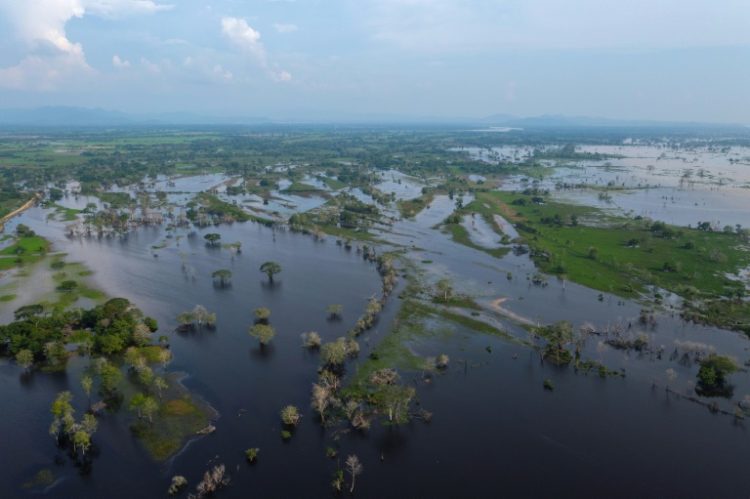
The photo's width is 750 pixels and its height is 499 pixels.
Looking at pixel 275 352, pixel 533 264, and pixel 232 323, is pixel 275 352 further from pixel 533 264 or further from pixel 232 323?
pixel 533 264

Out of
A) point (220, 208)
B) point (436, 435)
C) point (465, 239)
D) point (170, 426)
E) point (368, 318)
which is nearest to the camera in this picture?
point (436, 435)

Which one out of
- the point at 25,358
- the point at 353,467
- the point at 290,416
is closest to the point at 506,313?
the point at 290,416

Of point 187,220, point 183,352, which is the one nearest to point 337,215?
point 187,220

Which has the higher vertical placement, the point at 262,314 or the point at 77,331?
the point at 262,314

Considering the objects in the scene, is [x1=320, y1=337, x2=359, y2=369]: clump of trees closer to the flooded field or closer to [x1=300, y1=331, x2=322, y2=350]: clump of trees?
the flooded field

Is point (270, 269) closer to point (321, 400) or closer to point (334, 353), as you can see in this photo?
point (334, 353)

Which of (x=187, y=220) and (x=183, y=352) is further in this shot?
(x=187, y=220)

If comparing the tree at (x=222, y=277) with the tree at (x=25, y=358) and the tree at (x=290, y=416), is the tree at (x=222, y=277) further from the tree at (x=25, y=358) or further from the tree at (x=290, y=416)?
the tree at (x=290, y=416)
